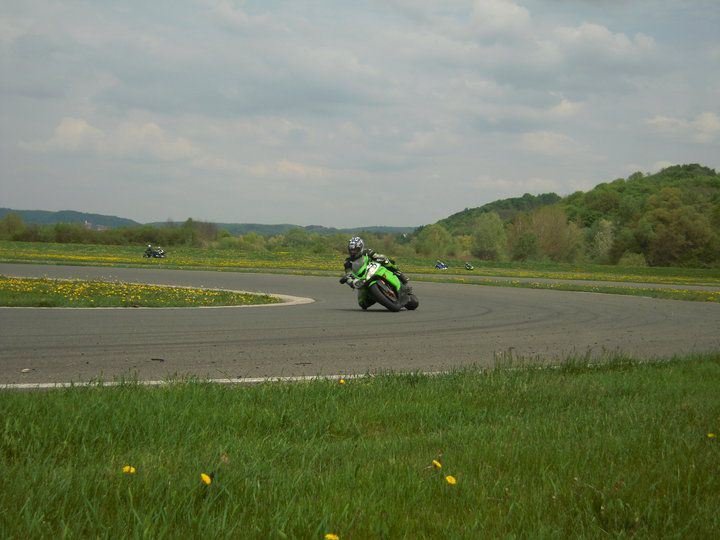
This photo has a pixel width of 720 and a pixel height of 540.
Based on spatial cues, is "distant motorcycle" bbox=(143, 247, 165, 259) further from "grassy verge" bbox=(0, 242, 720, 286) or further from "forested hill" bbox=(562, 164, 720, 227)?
"forested hill" bbox=(562, 164, 720, 227)

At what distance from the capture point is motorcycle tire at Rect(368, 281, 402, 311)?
16734mm

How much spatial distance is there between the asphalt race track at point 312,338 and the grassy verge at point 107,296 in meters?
1.32

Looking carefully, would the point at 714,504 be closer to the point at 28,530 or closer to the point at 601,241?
the point at 28,530

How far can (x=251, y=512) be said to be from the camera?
350 centimetres

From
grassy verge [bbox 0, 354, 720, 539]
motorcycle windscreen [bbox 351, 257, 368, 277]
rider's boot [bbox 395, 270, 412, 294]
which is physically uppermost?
motorcycle windscreen [bbox 351, 257, 368, 277]

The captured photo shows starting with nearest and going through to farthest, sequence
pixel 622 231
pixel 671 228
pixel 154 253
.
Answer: pixel 154 253
pixel 671 228
pixel 622 231

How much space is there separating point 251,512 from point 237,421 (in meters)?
1.84

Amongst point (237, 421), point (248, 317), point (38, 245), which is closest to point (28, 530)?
point (237, 421)

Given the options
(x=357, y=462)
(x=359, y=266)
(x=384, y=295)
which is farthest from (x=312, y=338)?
(x=357, y=462)

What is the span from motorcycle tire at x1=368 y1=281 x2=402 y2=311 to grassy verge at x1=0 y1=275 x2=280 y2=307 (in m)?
3.25

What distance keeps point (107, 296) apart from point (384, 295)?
6406 mm

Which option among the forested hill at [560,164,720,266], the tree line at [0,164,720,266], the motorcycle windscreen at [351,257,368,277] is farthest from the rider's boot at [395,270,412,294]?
the forested hill at [560,164,720,266]

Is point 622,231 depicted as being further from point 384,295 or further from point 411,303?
point 384,295

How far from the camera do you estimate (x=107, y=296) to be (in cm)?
1783
